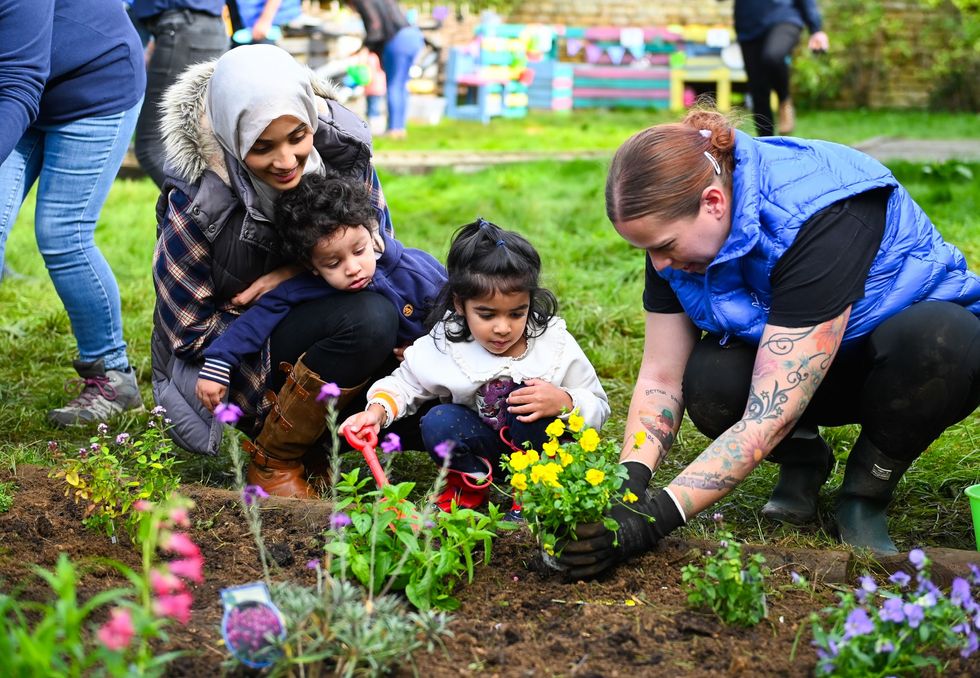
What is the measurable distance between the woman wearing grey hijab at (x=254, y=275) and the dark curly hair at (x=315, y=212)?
0.18 feet

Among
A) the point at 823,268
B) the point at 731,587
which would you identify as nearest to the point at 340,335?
the point at 823,268

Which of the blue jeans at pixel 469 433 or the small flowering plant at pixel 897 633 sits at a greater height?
the small flowering plant at pixel 897 633

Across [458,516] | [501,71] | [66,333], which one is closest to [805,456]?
[458,516]

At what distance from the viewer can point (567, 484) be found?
2426 mm

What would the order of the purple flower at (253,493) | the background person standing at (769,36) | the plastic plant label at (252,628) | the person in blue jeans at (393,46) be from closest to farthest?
the plastic plant label at (252,628) < the purple flower at (253,493) < the background person standing at (769,36) < the person in blue jeans at (393,46)

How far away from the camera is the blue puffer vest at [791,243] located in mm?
2662

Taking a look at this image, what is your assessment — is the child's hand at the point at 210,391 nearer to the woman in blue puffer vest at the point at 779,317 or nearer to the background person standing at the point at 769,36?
the woman in blue puffer vest at the point at 779,317

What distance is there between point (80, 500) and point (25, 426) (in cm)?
125

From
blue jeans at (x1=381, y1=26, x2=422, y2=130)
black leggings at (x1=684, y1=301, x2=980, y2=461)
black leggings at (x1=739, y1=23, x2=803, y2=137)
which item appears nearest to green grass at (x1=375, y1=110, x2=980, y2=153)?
blue jeans at (x1=381, y1=26, x2=422, y2=130)

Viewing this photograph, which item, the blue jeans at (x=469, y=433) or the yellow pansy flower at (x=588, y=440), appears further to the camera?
the blue jeans at (x=469, y=433)

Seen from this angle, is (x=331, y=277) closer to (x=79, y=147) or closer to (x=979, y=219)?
(x=79, y=147)

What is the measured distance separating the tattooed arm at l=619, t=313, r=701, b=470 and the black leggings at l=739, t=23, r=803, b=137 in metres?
5.50

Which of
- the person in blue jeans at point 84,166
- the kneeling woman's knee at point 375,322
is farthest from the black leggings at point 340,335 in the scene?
the person in blue jeans at point 84,166

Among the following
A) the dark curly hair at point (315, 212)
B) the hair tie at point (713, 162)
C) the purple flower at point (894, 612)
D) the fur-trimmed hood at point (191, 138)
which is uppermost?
the hair tie at point (713, 162)
